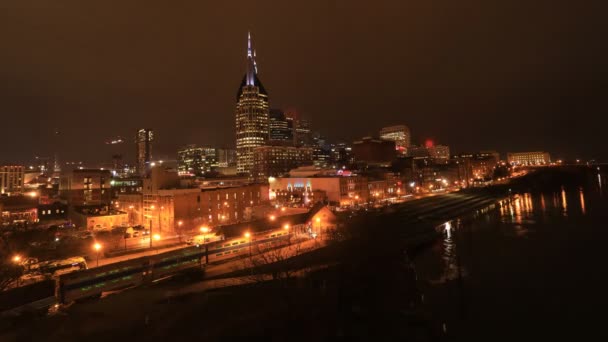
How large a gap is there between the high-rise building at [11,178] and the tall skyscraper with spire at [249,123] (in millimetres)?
59740

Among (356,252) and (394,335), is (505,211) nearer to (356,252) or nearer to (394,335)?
(356,252)

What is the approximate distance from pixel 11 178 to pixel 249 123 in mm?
69559

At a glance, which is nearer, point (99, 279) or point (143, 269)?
point (99, 279)

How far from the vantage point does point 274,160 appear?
102500 mm

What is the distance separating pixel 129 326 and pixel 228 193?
24944mm

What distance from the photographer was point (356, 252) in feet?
60.1

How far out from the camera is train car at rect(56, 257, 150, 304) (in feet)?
44.7

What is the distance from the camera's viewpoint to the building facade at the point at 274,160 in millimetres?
101688

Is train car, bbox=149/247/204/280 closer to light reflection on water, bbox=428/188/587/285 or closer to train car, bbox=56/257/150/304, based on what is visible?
train car, bbox=56/257/150/304

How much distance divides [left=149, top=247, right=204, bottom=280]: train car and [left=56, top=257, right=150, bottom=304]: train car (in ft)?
1.35

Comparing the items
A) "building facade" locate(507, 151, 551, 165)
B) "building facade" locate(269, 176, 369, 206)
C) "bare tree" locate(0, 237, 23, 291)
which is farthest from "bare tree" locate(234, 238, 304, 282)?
"building facade" locate(507, 151, 551, 165)

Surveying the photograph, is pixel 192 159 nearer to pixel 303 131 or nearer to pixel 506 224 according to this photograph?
pixel 303 131

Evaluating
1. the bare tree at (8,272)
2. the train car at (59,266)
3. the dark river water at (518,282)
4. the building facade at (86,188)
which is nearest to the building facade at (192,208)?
the train car at (59,266)

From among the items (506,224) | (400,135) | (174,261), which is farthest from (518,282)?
(400,135)
